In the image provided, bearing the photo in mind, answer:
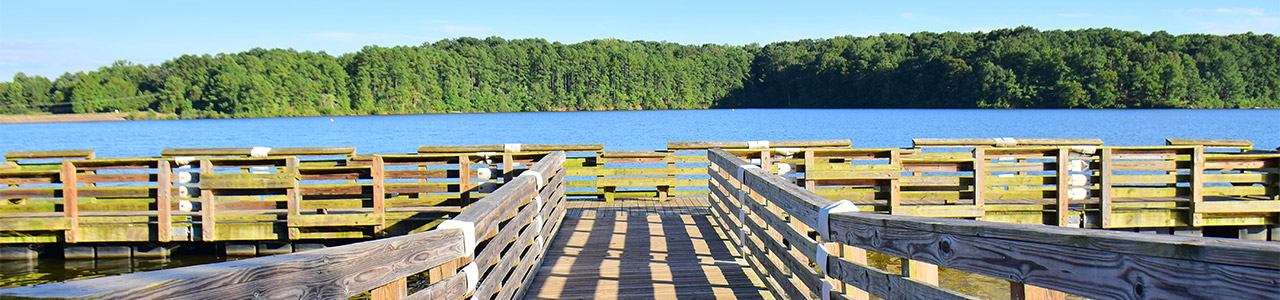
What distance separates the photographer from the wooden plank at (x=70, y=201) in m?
9.83

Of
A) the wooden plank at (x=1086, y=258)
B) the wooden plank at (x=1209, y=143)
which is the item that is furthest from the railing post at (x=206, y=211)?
the wooden plank at (x=1209, y=143)

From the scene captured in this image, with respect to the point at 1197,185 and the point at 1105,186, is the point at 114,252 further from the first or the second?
the point at 1197,185

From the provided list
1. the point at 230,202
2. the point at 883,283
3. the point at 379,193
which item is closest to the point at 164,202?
the point at 230,202

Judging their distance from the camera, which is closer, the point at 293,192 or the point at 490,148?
the point at 293,192

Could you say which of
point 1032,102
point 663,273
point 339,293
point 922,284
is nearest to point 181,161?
point 663,273

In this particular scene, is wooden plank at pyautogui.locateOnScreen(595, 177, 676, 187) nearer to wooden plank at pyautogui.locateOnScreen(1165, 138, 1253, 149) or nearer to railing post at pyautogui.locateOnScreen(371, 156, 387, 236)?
railing post at pyautogui.locateOnScreen(371, 156, 387, 236)

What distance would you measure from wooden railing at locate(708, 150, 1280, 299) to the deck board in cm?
159

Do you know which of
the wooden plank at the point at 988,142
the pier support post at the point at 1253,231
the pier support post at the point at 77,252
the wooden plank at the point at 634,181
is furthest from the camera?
the wooden plank at the point at 634,181

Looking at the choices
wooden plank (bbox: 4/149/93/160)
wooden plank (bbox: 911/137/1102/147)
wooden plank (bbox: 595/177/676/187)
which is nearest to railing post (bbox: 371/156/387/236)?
wooden plank (bbox: 595/177/676/187)

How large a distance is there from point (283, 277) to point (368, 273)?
53cm

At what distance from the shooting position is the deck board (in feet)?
19.8

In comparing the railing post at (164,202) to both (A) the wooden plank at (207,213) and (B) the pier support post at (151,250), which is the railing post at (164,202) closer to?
(A) the wooden plank at (207,213)

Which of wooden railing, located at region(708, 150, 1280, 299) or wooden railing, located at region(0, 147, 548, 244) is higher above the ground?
wooden railing, located at region(708, 150, 1280, 299)

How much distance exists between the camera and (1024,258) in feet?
7.64
